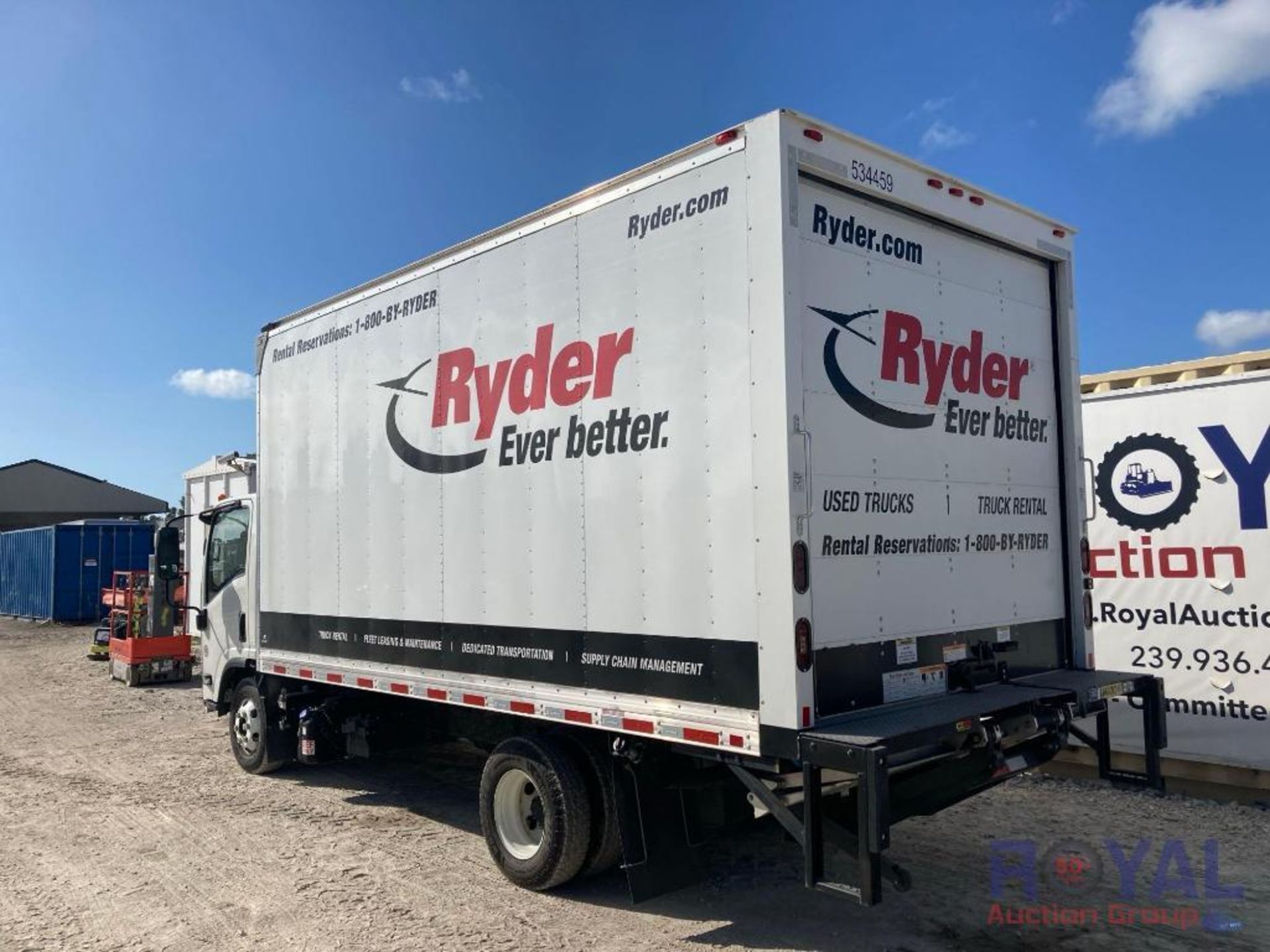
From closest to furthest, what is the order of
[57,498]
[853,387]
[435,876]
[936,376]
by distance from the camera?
[853,387] → [936,376] → [435,876] → [57,498]

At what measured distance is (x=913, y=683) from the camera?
457 cm

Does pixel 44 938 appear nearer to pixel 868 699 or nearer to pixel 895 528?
pixel 868 699

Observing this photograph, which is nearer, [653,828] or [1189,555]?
[653,828]

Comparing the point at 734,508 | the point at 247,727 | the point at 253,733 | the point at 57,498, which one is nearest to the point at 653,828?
the point at 734,508

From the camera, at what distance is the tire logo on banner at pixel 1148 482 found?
7340mm

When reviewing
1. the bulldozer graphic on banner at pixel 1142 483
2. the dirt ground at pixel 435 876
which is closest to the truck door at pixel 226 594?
the dirt ground at pixel 435 876

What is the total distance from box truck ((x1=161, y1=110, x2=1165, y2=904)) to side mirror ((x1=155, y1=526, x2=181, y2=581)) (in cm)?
305

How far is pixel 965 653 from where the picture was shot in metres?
4.90

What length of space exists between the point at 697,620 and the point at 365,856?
10.3 ft

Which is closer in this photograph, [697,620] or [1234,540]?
[697,620]

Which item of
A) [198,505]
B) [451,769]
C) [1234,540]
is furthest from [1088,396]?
[198,505]

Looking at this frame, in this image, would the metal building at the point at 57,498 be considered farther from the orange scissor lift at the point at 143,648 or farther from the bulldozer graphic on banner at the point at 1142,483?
the bulldozer graphic on banner at the point at 1142,483

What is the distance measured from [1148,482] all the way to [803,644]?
5096 millimetres

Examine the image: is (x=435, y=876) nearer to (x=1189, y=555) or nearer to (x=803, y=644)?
(x=803, y=644)
